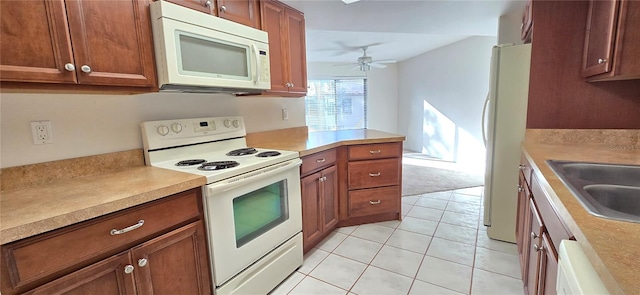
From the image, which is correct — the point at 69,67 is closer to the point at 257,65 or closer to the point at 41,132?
the point at 41,132

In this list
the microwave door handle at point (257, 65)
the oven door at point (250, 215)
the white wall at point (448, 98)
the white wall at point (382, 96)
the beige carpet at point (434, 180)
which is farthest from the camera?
the white wall at point (382, 96)

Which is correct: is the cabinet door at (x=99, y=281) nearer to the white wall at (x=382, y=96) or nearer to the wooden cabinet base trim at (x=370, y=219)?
the wooden cabinet base trim at (x=370, y=219)

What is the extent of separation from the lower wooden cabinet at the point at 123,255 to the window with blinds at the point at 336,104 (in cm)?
577

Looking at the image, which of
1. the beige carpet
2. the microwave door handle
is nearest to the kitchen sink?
the microwave door handle

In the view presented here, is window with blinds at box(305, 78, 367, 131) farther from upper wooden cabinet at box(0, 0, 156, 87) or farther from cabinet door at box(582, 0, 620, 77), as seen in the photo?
upper wooden cabinet at box(0, 0, 156, 87)

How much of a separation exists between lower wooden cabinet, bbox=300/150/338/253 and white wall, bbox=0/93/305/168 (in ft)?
2.75

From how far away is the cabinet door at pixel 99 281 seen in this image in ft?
2.94

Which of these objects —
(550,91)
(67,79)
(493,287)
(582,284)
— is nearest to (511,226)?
(493,287)

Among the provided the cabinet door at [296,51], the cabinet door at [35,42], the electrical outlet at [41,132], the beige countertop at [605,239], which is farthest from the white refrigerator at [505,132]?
the electrical outlet at [41,132]

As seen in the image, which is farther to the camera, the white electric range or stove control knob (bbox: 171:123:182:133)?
stove control knob (bbox: 171:123:182:133)

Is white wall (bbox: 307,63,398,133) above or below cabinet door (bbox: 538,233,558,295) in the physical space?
above

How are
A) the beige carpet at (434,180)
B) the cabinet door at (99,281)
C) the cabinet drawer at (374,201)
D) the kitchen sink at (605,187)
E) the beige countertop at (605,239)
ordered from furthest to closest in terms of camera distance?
1. the beige carpet at (434,180)
2. the cabinet drawer at (374,201)
3. the cabinet door at (99,281)
4. the kitchen sink at (605,187)
5. the beige countertop at (605,239)

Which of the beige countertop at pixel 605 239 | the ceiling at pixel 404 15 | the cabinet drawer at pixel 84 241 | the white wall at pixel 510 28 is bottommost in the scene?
the cabinet drawer at pixel 84 241

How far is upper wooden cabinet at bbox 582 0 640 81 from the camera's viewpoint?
128 cm
